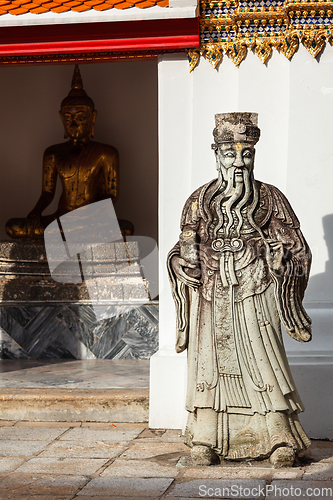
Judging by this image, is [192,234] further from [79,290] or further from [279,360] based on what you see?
[79,290]

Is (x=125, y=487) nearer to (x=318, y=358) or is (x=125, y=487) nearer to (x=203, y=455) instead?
(x=203, y=455)

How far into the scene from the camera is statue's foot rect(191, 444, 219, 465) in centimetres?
391

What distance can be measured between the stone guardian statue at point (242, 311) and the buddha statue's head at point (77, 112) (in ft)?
13.0

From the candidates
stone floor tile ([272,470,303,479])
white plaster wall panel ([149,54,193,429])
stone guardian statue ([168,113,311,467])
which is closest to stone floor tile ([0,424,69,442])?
white plaster wall panel ([149,54,193,429])

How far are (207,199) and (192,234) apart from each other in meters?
0.23

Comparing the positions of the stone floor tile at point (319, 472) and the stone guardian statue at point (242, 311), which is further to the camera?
the stone guardian statue at point (242, 311)

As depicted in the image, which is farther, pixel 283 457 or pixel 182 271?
pixel 182 271

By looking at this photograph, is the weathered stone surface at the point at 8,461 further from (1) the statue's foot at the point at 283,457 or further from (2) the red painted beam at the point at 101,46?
(2) the red painted beam at the point at 101,46

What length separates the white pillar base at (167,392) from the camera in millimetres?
4926

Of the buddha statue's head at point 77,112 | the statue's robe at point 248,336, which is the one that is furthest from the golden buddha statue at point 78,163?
the statue's robe at point 248,336

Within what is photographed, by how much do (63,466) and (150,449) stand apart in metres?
0.62

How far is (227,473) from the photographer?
3797mm

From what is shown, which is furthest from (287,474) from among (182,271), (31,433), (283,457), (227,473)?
(31,433)

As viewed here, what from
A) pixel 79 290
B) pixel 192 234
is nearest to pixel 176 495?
pixel 192 234
